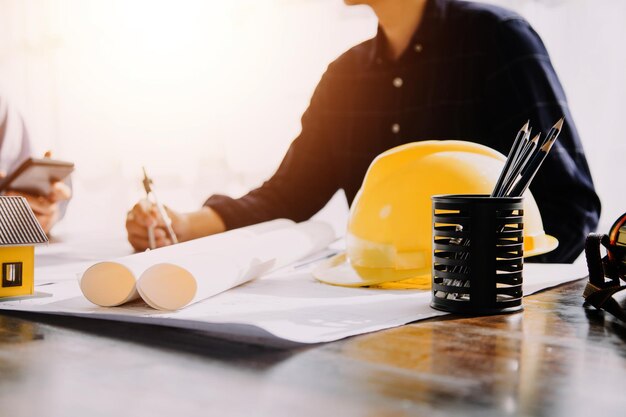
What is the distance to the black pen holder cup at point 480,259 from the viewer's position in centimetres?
62

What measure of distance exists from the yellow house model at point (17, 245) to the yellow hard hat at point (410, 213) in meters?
0.35

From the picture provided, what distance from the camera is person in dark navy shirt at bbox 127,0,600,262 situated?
125 cm

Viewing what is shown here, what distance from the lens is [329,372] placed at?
0.42 metres

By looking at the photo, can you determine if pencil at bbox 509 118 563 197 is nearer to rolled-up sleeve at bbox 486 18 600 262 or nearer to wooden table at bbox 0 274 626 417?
wooden table at bbox 0 274 626 417

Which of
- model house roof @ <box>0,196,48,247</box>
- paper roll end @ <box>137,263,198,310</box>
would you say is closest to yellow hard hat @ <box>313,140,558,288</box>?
paper roll end @ <box>137,263,198,310</box>

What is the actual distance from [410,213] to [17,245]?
46 cm

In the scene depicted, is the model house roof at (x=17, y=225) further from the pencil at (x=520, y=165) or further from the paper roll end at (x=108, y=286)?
the pencil at (x=520, y=165)

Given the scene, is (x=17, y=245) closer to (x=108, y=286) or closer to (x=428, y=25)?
(x=108, y=286)

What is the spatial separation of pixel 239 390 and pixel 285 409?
0.05 meters

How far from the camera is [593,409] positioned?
35 centimetres

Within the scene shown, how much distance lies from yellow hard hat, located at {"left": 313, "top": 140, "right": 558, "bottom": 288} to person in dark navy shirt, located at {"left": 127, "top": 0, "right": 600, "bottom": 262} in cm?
42

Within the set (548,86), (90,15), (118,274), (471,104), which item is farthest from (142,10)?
(118,274)

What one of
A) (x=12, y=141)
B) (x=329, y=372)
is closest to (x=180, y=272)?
(x=329, y=372)

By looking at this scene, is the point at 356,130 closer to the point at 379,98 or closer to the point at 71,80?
the point at 379,98
